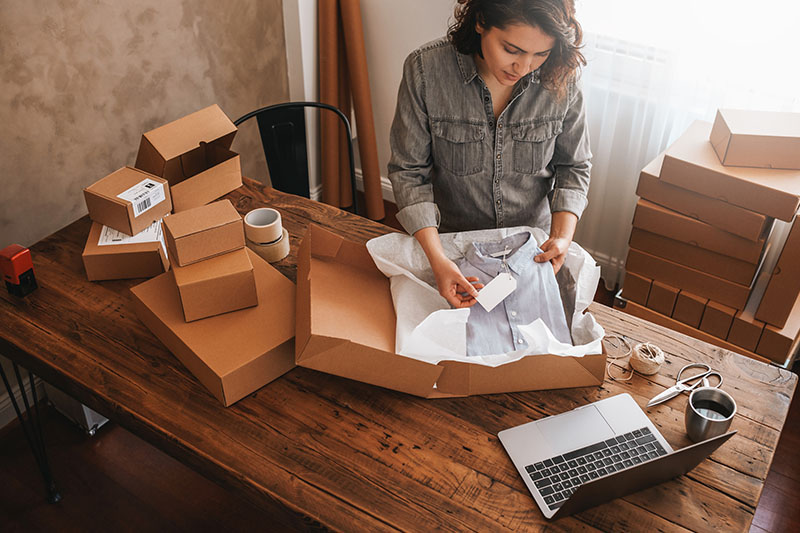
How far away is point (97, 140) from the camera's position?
7.70ft

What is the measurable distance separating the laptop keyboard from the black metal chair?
1.20 m

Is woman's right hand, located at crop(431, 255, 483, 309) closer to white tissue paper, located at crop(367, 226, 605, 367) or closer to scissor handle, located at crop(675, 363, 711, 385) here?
white tissue paper, located at crop(367, 226, 605, 367)

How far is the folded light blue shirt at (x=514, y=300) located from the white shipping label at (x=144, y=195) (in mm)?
808

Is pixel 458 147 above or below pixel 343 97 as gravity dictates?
above

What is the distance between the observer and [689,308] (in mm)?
2424

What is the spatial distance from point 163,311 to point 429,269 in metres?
0.62

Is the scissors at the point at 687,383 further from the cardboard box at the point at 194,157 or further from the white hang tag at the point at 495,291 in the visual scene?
the cardboard box at the point at 194,157

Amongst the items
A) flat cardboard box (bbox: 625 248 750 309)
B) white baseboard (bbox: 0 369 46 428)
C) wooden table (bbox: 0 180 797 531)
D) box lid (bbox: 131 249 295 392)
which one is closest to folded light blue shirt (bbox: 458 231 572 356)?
wooden table (bbox: 0 180 797 531)

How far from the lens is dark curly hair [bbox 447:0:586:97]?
1482 mm

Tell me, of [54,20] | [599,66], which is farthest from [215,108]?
[599,66]

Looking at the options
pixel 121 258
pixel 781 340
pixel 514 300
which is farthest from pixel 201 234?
pixel 781 340

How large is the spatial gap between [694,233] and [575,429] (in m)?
1.20

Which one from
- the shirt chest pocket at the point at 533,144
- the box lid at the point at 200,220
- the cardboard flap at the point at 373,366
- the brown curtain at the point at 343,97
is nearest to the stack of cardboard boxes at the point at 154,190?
the box lid at the point at 200,220

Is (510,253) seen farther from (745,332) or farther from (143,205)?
(745,332)
